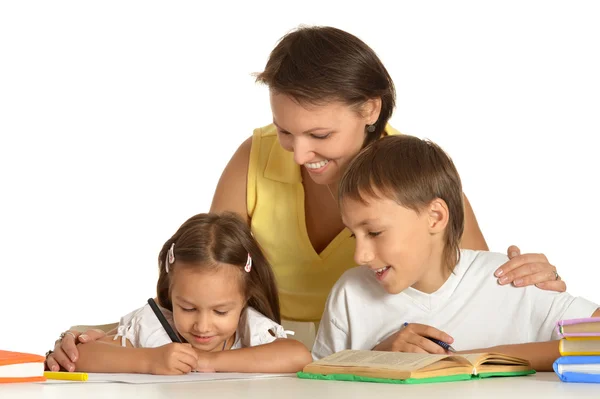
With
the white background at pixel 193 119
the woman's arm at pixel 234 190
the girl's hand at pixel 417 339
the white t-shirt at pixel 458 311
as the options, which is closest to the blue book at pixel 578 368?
the girl's hand at pixel 417 339

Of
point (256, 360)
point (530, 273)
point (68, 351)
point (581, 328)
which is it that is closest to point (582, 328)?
point (581, 328)

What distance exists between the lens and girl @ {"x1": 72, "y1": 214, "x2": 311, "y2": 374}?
7.24ft

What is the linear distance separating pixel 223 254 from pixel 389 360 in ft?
2.29

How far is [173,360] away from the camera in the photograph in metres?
2.12

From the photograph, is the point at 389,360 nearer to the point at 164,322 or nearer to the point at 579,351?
the point at 579,351

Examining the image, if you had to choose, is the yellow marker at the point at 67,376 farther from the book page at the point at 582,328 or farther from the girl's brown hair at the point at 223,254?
the book page at the point at 582,328

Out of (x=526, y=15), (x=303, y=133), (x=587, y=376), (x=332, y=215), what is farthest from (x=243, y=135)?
(x=587, y=376)

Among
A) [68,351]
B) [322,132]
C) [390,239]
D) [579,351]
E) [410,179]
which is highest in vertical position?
[322,132]

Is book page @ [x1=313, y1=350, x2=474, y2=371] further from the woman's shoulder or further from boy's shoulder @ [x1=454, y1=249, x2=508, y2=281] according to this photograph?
the woman's shoulder

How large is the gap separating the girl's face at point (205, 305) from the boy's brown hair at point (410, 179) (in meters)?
0.39

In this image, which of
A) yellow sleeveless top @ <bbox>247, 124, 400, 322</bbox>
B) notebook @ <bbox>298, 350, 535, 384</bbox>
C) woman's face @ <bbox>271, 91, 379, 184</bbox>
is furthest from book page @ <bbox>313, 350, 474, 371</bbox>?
yellow sleeveless top @ <bbox>247, 124, 400, 322</bbox>

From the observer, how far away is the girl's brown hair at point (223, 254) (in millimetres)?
2490

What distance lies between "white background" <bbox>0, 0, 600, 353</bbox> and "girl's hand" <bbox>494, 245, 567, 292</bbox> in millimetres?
2167

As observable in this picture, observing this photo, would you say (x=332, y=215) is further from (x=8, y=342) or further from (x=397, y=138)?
(x=8, y=342)
